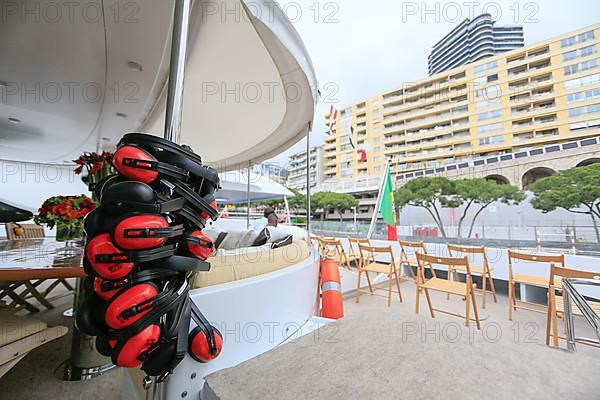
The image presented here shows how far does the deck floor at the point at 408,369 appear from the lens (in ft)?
3.56

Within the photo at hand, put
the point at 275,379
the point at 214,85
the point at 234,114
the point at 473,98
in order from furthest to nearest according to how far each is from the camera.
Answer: the point at 473,98 < the point at 234,114 < the point at 214,85 < the point at 275,379

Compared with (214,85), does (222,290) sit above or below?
below

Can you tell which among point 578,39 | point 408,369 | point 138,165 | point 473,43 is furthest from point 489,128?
point 138,165

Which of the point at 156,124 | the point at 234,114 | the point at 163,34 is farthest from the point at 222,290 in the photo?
the point at 156,124

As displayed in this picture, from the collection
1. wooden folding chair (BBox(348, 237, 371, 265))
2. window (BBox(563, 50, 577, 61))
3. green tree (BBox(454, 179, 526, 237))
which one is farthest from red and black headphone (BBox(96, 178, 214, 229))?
window (BBox(563, 50, 577, 61))

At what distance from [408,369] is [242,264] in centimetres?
105

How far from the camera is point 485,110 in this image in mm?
23953

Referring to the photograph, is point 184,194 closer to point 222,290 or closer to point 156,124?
point 222,290

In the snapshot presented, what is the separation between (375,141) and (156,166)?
34.2m

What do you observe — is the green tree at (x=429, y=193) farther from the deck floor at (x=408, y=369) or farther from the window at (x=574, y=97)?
the window at (x=574, y=97)

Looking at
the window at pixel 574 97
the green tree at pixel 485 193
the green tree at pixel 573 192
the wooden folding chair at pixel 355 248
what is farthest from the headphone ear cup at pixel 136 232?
the window at pixel 574 97

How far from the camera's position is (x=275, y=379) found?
1.19 m

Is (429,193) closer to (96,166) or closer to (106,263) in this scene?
(96,166)

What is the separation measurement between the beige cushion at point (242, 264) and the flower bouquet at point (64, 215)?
1138mm
